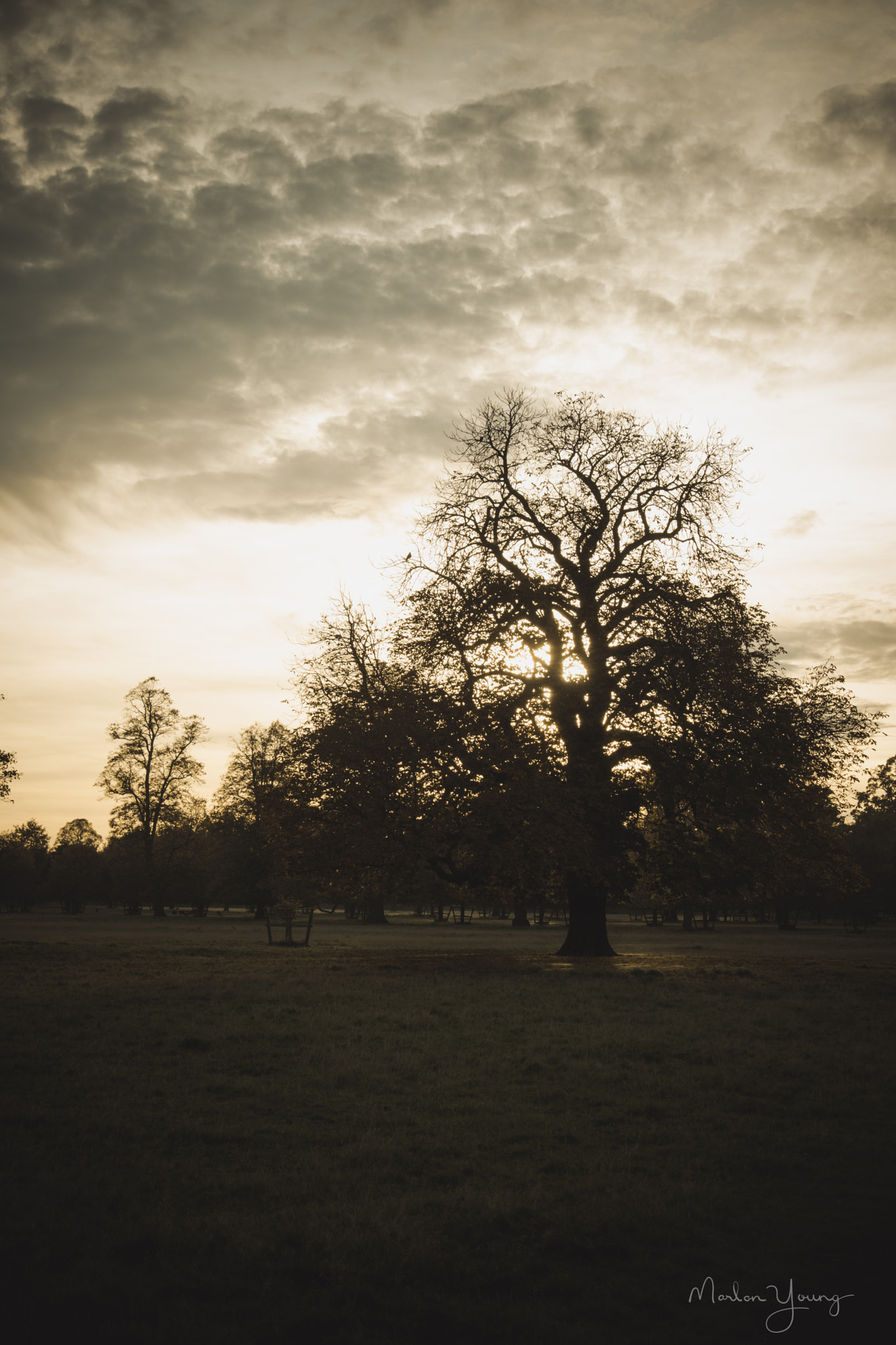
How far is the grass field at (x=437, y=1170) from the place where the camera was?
206 inches

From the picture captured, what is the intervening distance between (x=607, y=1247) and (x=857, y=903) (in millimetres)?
73965

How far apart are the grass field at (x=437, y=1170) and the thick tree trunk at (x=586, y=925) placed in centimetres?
1284

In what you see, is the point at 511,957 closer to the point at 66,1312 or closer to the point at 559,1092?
the point at 559,1092

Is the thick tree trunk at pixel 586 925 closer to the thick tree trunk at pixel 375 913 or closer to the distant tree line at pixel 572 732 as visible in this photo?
the distant tree line at pixel 572 732

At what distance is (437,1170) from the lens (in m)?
7.56

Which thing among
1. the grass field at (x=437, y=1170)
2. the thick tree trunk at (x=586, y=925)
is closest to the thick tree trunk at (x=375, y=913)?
the thick tree trunk at (x=586, y=925)

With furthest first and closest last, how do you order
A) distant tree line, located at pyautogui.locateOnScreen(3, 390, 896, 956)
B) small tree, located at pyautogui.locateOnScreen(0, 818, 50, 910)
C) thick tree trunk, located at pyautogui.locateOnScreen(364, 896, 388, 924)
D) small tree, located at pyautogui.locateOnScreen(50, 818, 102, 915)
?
small tree, located at pyautogui.locateOnScreen(0, 818, 50, 910) → small tree, located at pyautogui.locateOnScreen(50, 818, 102, 915) → thick tree trunk, located at pyautogui.locateOnScreen(364, 896, 388, 924) → distant tree line, located at pyautogui.locateOnScreen(3, 390, 896, 956)

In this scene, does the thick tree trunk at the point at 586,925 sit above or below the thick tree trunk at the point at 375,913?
above

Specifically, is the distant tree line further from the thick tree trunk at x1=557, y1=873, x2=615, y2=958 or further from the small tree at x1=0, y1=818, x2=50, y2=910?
the small tree at x1=0, y1=818, x2=50, y2=910

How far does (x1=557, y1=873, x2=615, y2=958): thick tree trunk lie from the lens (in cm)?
2953

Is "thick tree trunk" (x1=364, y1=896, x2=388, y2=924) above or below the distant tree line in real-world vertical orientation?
below

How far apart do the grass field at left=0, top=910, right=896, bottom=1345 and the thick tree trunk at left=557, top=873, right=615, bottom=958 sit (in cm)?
1284

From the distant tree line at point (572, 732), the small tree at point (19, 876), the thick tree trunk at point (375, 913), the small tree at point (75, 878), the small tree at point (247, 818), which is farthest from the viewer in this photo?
the small tree at point (19, 876)
